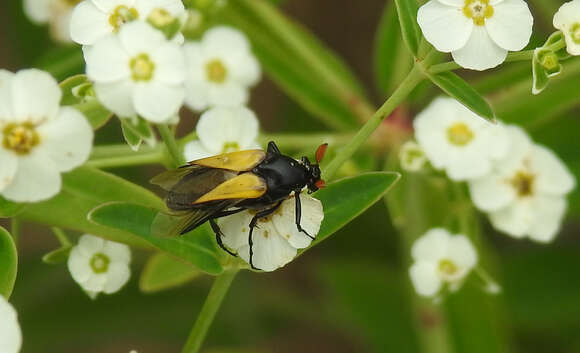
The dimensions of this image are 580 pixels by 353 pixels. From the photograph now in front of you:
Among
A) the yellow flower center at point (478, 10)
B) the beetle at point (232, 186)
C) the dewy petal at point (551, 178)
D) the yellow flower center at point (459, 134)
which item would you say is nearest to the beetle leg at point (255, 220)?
the beetle at point (232, 186)

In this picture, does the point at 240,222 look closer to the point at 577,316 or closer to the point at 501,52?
the point at 501,52

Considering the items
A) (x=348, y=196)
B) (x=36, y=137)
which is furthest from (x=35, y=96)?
(x=348, y=196)

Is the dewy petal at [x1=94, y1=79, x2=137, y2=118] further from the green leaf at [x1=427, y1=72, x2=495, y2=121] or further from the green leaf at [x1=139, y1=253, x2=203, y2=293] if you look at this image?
the green leaf at [x1=139, y1=253, x2=203, y2=293]

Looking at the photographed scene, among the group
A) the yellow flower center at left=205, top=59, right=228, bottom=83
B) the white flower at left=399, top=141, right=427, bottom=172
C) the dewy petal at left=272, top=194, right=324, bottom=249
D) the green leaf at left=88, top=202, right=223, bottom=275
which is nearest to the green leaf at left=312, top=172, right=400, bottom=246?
the dewy petal at left=272, top=194, right=324, bottom=249

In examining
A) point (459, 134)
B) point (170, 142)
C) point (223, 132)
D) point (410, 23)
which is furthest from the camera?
point (459, 134)

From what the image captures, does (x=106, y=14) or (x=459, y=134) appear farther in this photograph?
(x=459, y=134)

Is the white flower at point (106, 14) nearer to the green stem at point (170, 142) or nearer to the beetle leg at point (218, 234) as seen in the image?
the green stem at point (170, 142)

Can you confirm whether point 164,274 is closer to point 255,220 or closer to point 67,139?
point 255,220
